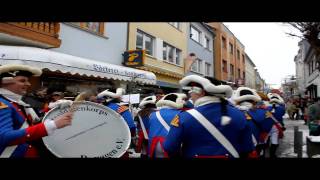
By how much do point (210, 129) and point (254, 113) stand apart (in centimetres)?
323

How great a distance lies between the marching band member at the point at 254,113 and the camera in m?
5.40

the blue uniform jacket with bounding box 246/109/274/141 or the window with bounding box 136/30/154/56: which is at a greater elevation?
the window with bounding box 136/30/154/56

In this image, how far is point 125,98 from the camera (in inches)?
331

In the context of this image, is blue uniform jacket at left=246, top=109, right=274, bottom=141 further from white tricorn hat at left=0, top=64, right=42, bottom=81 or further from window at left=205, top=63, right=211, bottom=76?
window at left=205, top=63, right=211, bottom=76

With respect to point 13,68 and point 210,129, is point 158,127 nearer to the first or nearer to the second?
point 210,129

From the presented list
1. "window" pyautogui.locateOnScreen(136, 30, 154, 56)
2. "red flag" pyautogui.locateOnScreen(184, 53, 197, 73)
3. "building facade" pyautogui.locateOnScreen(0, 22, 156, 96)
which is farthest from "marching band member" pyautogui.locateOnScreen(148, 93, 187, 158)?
"red flag" pyautogui.locateOnScreen(184, 53, 197, 73)

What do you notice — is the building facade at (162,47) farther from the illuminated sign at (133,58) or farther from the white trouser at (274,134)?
the white trouser at (274,134)

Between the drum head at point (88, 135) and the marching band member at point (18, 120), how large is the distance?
0.17 meters

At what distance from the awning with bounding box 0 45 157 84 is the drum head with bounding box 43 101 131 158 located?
635cm

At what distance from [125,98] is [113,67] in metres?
3.98

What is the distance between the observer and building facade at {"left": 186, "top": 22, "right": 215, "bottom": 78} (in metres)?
24.7

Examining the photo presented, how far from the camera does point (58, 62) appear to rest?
947cm
